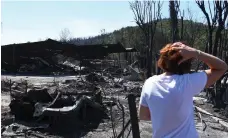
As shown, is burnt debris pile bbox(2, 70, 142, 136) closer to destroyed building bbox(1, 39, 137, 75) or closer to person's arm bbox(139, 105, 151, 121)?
person's arm bbox(139, 105, 151, 121)

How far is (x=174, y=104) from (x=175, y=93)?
0.07m

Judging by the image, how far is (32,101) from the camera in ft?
36.1

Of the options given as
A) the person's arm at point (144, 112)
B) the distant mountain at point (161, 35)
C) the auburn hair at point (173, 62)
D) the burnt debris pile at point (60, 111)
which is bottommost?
the burnt debris pile at point (60, 111)

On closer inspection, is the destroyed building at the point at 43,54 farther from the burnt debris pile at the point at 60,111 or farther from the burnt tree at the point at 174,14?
the burnt debris pile at the point at 60,111

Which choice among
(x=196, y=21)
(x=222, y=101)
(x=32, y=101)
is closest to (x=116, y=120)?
(x=32, y=101)

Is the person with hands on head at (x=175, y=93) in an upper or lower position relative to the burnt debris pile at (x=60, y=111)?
upper

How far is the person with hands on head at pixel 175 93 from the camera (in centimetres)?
240

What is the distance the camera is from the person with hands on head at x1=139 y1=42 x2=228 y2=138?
7.87 feet

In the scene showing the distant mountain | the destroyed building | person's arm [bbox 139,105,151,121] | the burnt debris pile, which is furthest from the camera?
the distant mountain

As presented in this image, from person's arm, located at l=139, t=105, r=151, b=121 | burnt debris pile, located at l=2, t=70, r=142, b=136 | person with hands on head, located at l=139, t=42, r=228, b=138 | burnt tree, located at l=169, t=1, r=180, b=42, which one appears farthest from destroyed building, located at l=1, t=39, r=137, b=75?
person with hands on head, located at l=139, t=42, r=228, b=138

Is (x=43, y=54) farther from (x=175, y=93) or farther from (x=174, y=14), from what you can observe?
(x=175, y=93)

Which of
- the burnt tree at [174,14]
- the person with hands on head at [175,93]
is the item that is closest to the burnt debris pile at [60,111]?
the person with hands on head at [175,93]

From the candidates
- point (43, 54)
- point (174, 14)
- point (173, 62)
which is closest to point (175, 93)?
point (173, 62)

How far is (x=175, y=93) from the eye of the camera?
2.40 meters
